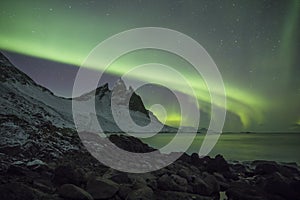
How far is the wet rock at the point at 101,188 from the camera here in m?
11.9

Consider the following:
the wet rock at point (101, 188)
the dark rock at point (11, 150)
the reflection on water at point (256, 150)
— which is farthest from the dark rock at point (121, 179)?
the reflection on water at point (256, 150)

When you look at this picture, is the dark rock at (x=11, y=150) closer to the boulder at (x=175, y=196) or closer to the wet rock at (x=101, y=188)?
the wet rock at (x=101, y=188)

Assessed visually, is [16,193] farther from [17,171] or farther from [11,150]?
[11,150]

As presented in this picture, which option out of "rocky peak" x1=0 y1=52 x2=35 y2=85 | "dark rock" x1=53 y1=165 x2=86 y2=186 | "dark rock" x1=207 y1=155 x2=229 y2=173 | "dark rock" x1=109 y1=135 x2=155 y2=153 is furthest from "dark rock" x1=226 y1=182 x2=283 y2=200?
"rocky peak" x1=0 y1=52 x2=35 y2=85

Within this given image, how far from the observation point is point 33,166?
16.5 m

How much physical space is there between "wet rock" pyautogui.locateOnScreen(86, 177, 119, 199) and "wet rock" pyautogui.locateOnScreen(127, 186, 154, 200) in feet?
2.31

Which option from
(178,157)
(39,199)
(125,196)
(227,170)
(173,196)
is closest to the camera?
(39,199)

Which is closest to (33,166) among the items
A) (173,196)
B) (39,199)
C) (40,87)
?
(39,199)

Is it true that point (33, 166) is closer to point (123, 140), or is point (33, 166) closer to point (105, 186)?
point (105, 186)

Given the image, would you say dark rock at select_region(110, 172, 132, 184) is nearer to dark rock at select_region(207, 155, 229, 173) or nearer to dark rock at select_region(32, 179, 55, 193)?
dark rock at select_region(32, 179, 55, 193)

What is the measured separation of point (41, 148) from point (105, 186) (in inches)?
455

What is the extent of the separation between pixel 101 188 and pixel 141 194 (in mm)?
1766

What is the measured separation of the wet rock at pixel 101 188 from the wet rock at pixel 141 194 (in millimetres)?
704

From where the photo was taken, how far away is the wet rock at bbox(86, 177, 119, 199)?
39.1 feet
